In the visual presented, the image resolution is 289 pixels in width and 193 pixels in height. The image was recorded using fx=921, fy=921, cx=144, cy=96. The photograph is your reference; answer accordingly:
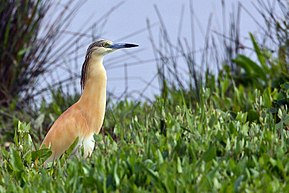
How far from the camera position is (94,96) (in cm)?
652

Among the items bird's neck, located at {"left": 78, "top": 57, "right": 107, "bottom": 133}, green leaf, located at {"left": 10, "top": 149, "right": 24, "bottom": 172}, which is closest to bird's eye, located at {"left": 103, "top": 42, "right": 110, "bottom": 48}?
bird's neck, located at {"left": 78, "top": 57, "right": 107, "bottom": 133}

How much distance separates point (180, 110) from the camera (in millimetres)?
5758

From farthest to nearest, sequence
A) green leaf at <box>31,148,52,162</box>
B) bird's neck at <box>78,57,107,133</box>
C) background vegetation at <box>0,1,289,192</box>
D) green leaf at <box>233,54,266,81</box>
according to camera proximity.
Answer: green leaf at <box>233,54,266,81</box> → bird's neck at <box>78,57,107,133</box> → green leaf at <box>31,148,52,162</box> → background vegetation at <box>0,1,289,192</box>

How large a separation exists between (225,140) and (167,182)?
3.15 ft

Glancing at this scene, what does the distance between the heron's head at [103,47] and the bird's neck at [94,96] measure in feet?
0.15

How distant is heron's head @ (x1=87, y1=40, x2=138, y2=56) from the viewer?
6.71 m

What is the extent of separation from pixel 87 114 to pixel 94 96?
153 millimetres

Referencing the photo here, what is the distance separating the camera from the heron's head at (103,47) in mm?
6707

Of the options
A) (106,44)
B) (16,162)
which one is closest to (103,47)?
(106,44)

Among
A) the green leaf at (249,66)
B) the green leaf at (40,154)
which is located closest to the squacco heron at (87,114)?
the green leaf at (40,154)

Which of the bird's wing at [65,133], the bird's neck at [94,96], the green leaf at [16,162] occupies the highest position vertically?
the bird's neck at [94,96]

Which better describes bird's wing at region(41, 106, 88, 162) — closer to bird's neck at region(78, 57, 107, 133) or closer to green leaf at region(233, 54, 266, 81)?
bird's neck at region(78, 57, 107, 133)

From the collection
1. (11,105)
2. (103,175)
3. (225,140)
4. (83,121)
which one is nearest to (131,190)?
(103,175)

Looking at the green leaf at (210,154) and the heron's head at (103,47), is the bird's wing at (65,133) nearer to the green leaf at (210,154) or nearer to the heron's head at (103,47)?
the heron's head at (103,47)
